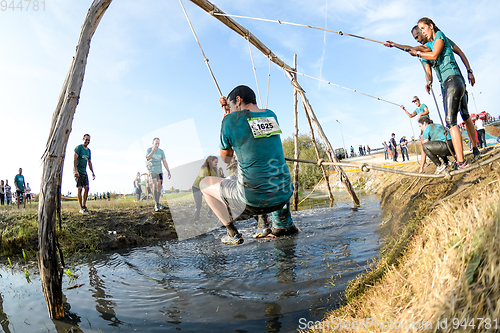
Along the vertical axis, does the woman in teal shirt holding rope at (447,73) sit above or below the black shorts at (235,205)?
above

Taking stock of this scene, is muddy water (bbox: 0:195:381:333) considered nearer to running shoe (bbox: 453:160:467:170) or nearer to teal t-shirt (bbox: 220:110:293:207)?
teal t-shirt (bbox: 220:110:293:207)

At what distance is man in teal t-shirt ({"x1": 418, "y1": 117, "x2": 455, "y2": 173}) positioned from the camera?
551 centimetres

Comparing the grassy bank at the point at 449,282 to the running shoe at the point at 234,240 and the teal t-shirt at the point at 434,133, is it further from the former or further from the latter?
the teal t-shirt at the point at 434,133

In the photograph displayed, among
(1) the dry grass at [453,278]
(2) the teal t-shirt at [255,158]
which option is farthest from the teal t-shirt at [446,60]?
(1) the dry grass at [453,278]

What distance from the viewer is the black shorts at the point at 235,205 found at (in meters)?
3.71

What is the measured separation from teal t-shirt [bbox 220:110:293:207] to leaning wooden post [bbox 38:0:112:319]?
1.97 metres

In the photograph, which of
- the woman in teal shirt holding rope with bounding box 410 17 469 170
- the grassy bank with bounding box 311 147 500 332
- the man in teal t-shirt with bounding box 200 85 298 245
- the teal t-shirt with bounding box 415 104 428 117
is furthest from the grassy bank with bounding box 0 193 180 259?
the teal t-shirt with bounding box 415 104 428 117

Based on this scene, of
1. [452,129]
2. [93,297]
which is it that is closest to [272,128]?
[452,129]

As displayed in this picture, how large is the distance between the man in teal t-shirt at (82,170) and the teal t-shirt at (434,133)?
9450mm

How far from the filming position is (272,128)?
11.5ft

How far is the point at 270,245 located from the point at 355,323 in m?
3.57

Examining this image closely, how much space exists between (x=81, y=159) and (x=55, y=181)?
5714 millimetres

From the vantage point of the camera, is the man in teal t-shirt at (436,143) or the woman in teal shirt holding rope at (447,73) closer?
the woman in teal shirt holding rope at (447,73)

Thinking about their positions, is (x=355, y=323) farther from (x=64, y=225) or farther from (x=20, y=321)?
(x=64, y=225)
